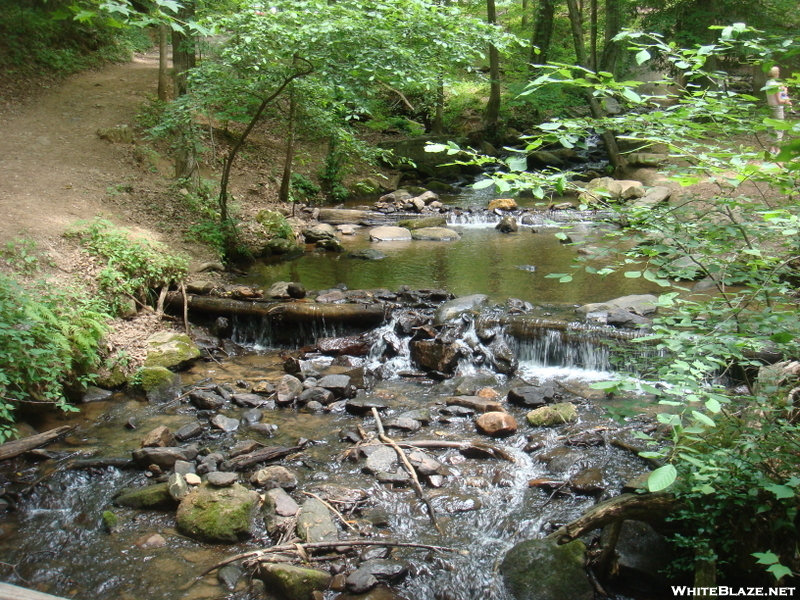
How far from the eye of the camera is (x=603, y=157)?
22312 mm

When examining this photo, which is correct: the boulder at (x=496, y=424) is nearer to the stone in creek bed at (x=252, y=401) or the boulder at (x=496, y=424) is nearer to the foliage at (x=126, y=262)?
the stone in creek bed at (x=252, y=401)

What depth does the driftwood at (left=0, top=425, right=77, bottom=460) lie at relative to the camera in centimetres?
543

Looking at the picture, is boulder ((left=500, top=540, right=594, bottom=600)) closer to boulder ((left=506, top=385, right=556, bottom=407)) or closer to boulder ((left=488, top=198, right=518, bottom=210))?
boulder ((left=506, top=385, right=556, bottom=407))

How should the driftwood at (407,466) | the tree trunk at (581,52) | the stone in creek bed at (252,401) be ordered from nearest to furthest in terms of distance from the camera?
the driftwood at (407,466) < the stone in creek bed at (252,401) < the tree trunk at (581,52)

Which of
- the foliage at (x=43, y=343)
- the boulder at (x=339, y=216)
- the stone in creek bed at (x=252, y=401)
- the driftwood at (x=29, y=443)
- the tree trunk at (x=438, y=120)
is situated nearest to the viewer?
the driftwood at (x=29, y=443)

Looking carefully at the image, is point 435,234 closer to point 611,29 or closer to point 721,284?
point 721,284

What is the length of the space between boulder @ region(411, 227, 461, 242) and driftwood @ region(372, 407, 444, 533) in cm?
857

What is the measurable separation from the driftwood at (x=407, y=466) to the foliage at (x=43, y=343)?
3.17 m

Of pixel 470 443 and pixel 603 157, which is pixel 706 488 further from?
pixel 603 157

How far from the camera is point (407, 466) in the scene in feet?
17.8

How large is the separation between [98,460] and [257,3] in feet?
22.6

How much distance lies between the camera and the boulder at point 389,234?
14742 mm

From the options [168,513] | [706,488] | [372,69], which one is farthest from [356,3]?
[706,488]

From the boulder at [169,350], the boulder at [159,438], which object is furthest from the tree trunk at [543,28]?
the boulder at [159,438]
